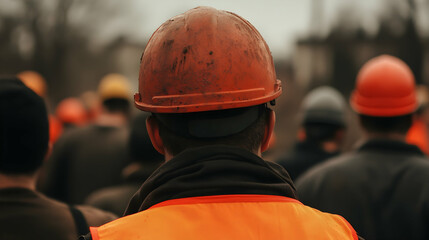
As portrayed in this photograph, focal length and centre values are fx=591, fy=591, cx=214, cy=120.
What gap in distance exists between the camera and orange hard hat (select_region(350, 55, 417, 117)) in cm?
392

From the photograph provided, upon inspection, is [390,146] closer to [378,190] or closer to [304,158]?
[378,190]

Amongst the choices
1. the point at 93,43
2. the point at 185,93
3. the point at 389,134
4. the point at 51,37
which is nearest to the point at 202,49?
the point at 185,93

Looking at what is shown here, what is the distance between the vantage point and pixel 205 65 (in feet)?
6.32

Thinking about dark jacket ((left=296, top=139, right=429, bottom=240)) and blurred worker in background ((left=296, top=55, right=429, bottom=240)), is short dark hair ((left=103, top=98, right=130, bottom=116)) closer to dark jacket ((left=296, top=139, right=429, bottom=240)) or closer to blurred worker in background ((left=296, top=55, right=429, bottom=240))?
blurred worker in background ((left=296, top=55, right=429, bottom=240))

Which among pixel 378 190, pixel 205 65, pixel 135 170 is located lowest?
pixel 135 170

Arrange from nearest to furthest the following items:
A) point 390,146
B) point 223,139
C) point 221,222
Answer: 1. point 221,222
2. point 223,139
3. point 390,146

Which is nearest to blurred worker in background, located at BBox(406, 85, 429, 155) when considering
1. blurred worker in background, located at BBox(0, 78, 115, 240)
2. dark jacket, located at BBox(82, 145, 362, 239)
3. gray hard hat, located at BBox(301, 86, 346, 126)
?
gray hard hat, located at BBox(301, 86, 346, 126)

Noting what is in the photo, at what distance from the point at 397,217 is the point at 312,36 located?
2471 centimetres

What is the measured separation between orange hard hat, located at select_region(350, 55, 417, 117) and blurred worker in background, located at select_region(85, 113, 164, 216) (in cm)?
151

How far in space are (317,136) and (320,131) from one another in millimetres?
82

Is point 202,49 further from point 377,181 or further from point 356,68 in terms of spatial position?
point 356,68

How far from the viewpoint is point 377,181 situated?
355 cm

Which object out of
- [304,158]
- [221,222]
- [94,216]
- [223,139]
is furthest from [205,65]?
[304,158]

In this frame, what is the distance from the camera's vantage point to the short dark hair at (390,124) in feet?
12.6
